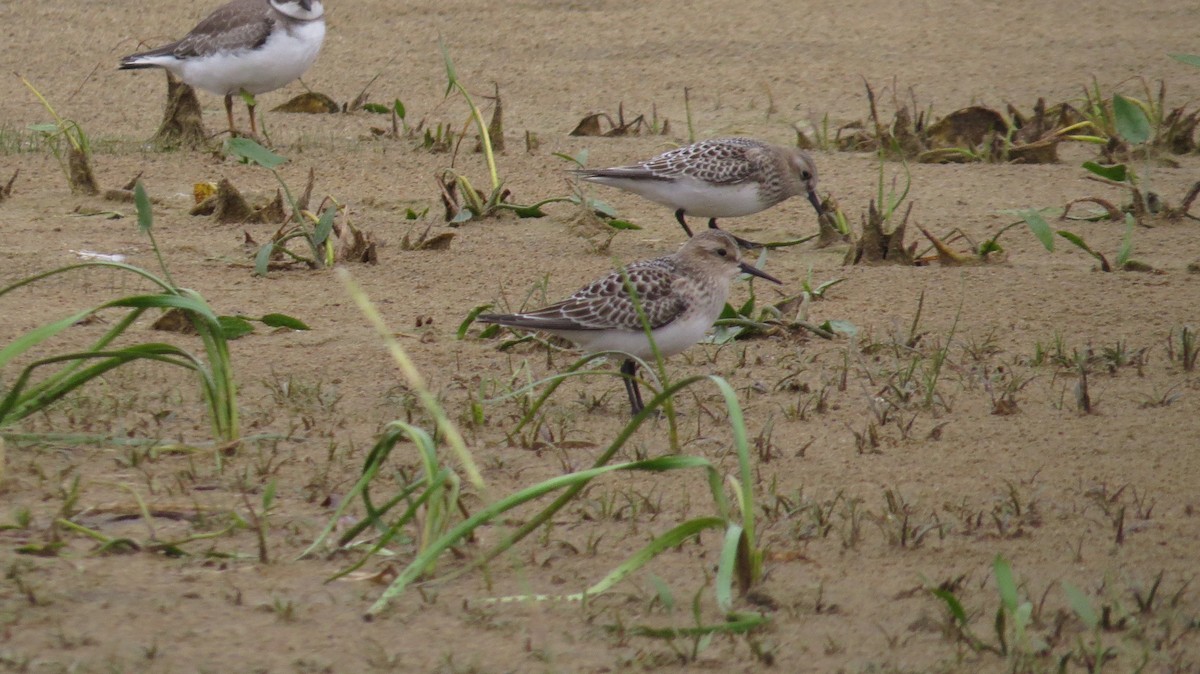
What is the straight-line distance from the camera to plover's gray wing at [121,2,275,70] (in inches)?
377

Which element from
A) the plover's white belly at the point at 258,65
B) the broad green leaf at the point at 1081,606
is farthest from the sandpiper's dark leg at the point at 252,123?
the broad green leaf at the point at 1081,606

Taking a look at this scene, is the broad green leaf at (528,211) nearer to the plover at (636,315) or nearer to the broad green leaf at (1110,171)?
the plover at (636,315)

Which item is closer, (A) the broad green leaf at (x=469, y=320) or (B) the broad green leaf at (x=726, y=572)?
(B) the broad green leaf at (x=726, y=572)

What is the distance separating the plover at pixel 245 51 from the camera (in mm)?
9531

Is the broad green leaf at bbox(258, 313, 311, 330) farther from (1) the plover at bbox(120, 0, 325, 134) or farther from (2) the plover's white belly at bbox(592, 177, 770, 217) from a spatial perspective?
(1) the plover at bbox(120, 0, 325, 134)

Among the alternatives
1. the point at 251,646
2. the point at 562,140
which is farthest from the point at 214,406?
the point at 562,140

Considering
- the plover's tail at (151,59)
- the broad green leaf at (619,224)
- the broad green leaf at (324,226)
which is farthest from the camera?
the plover's tail at (151,59)

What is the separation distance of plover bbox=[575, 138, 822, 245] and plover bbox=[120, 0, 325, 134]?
294 cm

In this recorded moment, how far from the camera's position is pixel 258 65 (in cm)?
953

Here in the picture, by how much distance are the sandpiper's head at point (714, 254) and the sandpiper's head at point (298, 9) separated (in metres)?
4.91

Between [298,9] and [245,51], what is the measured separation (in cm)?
59

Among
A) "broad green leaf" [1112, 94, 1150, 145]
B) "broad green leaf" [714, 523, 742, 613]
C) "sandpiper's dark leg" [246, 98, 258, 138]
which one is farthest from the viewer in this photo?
"sandpiper's dark leg" [246, 98, 258, 138]

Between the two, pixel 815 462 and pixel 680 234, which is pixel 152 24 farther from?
pixel 815 462

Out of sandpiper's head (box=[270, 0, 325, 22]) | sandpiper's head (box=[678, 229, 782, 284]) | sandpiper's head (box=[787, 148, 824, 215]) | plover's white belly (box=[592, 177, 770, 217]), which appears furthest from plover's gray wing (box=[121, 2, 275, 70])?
sandpiper's head (box=[678, 229, 782, 284])
